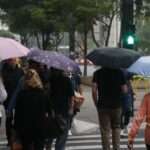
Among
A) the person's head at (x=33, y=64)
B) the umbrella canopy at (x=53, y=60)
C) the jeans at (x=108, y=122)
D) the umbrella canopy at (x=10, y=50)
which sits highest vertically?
the umbrella canopy at (x=10, y=50)

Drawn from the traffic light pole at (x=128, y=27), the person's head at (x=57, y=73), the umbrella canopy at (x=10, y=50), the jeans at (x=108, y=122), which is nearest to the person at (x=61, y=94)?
the person's head at (x=57, y=73)

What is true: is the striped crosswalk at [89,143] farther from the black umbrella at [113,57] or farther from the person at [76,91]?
the black umbrella at [113,57]

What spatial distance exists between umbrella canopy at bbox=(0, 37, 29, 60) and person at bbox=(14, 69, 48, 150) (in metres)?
1.07

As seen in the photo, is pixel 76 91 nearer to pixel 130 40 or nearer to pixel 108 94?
pixel 108 94

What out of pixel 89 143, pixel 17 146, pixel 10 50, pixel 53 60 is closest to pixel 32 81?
pixel 17 146

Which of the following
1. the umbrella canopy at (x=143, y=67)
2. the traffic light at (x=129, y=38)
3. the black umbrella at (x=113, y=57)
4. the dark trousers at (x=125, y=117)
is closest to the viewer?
the umbrella canopy at (x=143, y=67)

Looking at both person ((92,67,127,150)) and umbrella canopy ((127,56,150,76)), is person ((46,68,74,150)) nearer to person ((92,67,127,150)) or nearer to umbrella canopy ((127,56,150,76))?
person ((92,67,127,150))

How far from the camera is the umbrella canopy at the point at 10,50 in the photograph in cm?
980

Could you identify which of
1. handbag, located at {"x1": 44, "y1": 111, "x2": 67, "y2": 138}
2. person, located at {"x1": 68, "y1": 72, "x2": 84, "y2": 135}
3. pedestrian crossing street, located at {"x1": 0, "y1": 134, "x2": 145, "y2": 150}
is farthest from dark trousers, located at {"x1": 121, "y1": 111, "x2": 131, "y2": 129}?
handbag, located at {"x1": 44, "y1": 111, "x2": 67, "y2": 138}

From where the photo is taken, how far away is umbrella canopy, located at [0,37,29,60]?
9797 mm

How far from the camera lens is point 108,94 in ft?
36.1

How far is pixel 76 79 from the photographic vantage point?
478 inches

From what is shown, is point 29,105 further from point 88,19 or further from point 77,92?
point 88,19

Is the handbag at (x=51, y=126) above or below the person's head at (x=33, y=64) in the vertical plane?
below
